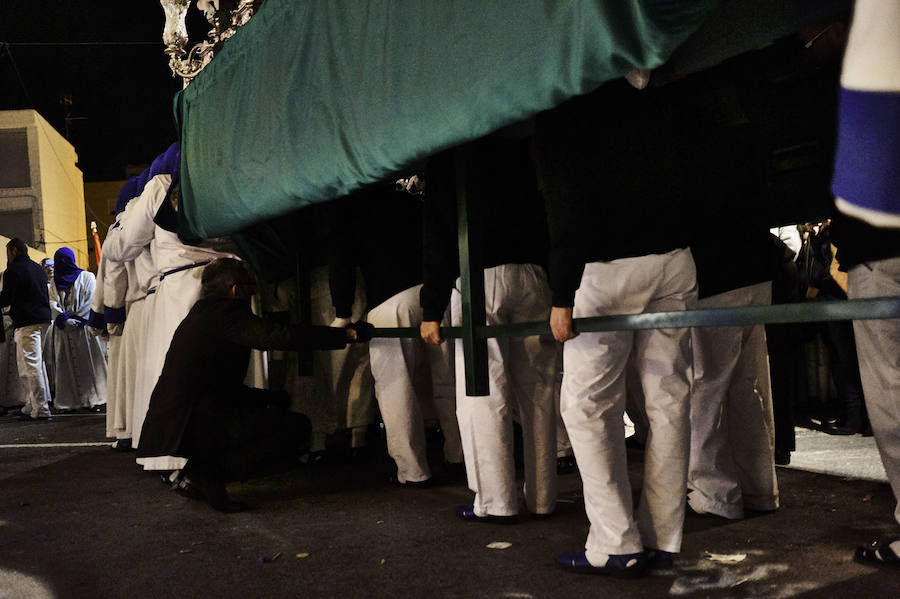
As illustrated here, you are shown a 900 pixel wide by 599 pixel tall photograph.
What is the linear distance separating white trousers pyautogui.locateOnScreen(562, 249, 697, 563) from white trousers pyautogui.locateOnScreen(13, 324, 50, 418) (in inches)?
336

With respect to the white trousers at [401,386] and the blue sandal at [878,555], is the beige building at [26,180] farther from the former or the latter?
the blue sandal at [878,555]

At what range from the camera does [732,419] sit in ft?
12.1

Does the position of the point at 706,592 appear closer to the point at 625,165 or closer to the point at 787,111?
the point at 625,165

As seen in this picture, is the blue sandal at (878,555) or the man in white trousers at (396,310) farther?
the man in white trousers at (396,310)

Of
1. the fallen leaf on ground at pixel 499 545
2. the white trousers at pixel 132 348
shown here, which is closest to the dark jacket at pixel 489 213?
the fallen leaf on ground at pixel 499 545

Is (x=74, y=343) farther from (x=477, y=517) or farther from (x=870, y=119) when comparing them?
(x=870, y=119)

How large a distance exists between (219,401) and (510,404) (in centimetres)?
164

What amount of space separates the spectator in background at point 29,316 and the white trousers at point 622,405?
27.9ft

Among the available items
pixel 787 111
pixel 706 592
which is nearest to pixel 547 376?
pixel 706 592

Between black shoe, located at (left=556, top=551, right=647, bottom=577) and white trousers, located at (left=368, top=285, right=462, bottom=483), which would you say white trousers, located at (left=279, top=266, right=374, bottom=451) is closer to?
white trousers, located at (left=368, top=285, right=462, bottom=483)

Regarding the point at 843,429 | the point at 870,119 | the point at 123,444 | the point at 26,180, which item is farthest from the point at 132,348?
the point at 26,180

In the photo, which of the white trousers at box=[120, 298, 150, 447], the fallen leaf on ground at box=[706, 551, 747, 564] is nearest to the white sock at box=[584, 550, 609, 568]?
the fallen leaf on ground at box=[706, 551, 747, 564]

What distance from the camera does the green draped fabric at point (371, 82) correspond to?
7.36 feet

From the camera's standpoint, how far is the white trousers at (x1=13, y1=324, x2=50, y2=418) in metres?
9.62
